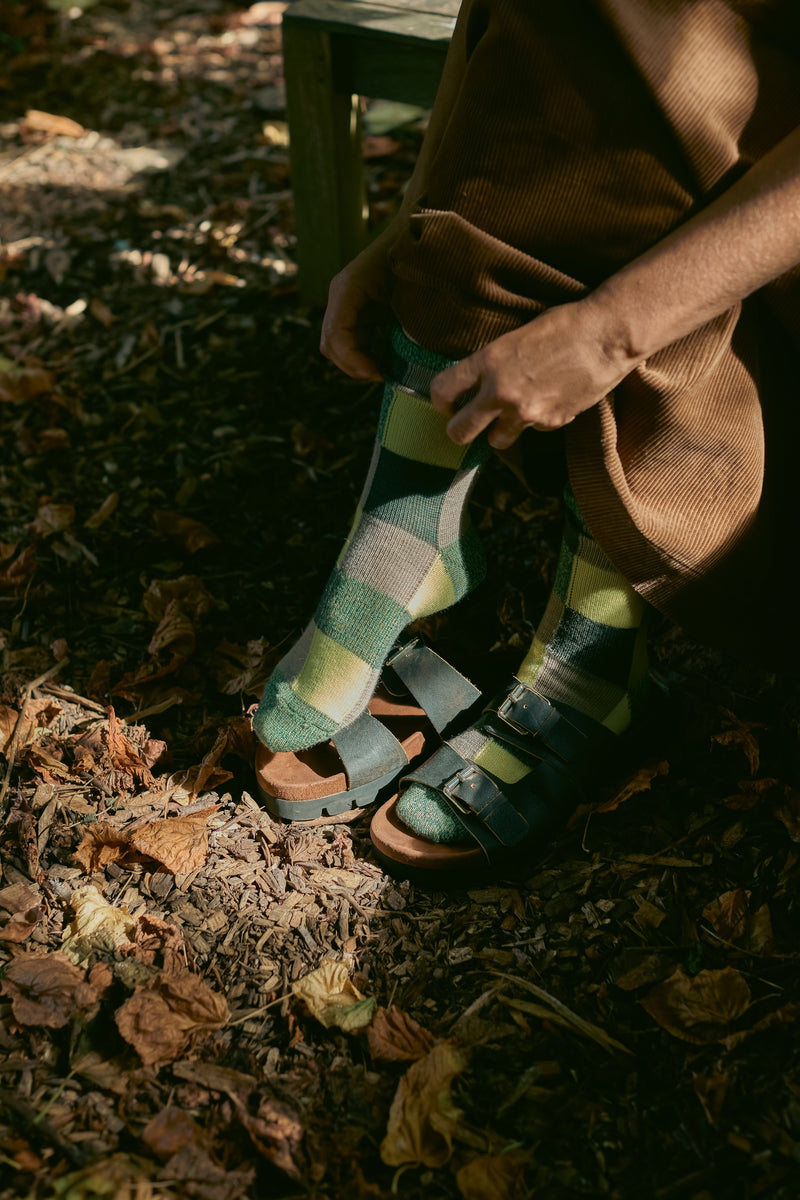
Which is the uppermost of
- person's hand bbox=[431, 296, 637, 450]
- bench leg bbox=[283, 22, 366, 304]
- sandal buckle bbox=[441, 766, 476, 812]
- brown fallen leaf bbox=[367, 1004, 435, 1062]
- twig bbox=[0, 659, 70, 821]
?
person's hand bbox=[431, 296, 637, 450]

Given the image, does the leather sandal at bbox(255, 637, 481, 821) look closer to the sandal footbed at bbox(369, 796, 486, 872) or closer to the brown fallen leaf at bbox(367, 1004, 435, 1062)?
the sandal footbed at bbox(369, 796, 486, 872)

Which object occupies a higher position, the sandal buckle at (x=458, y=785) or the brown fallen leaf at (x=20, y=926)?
the sandal buckle at (x=458, y=785)

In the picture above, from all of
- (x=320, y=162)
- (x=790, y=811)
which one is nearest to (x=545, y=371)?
(x=790, y=811)

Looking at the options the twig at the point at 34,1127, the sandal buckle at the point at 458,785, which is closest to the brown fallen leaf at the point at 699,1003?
the sandal buckle at the point at 458,785

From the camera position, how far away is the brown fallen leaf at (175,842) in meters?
1.27

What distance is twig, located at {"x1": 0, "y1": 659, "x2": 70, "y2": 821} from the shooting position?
1382 millimetres

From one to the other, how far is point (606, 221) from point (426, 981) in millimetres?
920

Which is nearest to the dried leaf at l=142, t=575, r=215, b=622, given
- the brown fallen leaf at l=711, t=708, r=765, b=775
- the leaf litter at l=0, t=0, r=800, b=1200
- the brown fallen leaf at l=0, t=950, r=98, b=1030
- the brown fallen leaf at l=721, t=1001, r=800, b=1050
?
the leaf litter at l=0, t=0, r=800, b=1200

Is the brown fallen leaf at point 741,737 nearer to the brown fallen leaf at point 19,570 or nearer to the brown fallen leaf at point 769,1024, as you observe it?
the brown fallen leaf at point 769,1024

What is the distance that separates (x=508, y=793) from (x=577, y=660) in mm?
204

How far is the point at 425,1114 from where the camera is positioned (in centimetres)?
101

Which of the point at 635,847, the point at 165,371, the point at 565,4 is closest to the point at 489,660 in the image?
the point at 635,847

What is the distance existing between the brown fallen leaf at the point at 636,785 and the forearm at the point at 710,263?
599 mm

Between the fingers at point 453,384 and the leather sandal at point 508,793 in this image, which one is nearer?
the fingers at point 453,384
